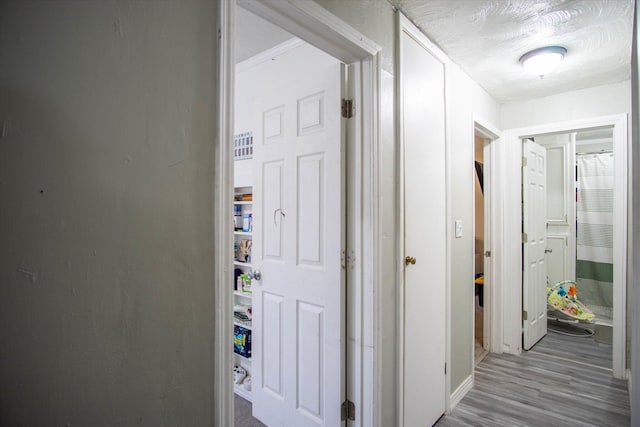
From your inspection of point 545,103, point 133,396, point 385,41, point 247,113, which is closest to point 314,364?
point 133,396

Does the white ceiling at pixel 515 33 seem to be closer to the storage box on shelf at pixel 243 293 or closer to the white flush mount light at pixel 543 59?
the white flush mount light at pixel 543 59

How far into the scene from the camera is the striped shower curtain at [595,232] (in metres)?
4.20

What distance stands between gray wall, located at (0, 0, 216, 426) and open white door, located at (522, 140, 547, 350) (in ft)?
11.1

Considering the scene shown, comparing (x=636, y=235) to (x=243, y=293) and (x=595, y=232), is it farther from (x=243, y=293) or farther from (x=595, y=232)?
(x=595, y=232)

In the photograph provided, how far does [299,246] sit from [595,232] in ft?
15.2

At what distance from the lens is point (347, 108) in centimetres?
162

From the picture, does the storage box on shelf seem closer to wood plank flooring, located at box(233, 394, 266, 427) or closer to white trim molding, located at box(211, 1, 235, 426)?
wood plank flooring, located at box(233, 394, 266, 427)

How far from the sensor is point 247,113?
2.56 meters

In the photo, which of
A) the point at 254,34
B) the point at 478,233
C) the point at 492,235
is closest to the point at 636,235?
the point at 492,235

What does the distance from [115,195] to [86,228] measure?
3.8 inches

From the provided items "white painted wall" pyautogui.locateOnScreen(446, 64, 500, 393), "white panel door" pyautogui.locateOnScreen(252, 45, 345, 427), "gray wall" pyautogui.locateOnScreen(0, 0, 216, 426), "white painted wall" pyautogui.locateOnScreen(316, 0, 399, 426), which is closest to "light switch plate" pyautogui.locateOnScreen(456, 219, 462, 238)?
"white painted wall" pyautogui.locateOnScreen(446, 64, 500, 393)

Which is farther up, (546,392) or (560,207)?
(560,207)

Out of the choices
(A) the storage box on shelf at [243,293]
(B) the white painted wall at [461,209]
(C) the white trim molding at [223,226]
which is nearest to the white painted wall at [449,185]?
(B) the white painted wall at [461,209]

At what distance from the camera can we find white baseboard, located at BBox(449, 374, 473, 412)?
A: 89.3 inches
